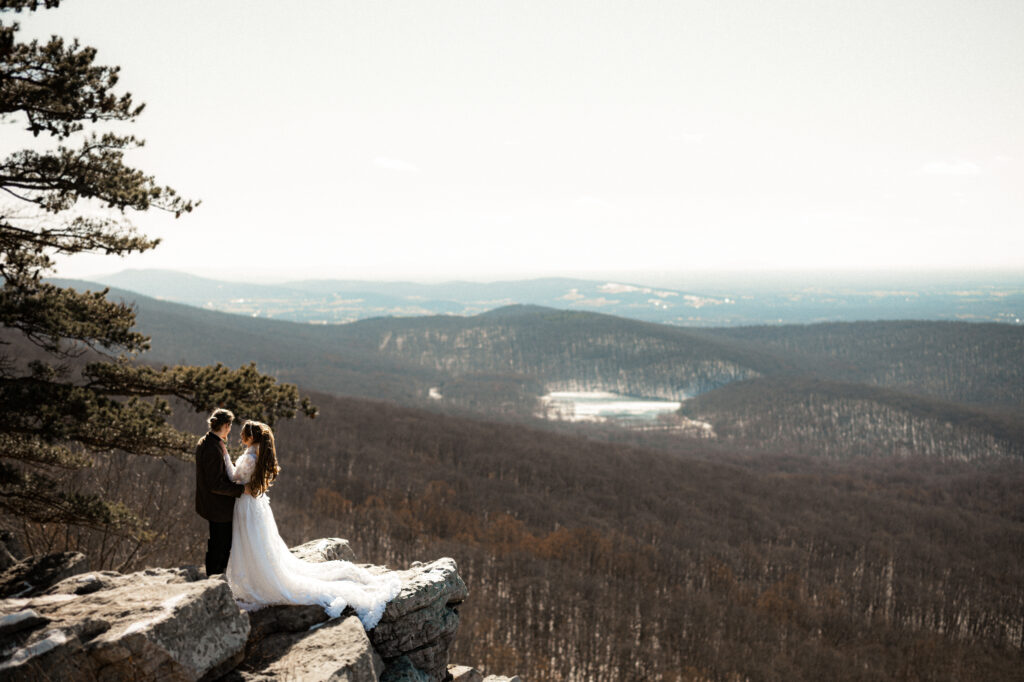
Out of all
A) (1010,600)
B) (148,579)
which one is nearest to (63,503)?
(148,579)

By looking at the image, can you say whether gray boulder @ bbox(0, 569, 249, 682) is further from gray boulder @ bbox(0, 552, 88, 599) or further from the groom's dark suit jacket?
the groom's dark suit jacket

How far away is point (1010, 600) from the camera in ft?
288

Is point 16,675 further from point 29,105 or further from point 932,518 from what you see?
point 932,518

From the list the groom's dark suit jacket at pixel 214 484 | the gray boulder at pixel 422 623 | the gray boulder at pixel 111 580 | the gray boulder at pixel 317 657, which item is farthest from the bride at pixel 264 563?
the gray boulder at pixel 111 580

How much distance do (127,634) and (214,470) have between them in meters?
3.22

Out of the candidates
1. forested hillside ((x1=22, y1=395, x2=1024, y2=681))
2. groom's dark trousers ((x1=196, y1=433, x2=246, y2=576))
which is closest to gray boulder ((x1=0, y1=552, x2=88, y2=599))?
groom's dark trousers ((x1=196, y1=433, x2=246, y2=576))

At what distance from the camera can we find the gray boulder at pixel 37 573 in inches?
430

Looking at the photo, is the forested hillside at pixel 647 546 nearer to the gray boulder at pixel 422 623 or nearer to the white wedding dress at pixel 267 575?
the white wedding dress at pixel 267 575

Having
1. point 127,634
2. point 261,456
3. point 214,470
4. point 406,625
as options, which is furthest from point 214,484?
point 406,625

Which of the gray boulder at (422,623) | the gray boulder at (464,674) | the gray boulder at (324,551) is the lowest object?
the gray boulder at (464,674)

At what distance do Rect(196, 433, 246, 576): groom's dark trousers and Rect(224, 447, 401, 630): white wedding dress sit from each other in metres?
0.15

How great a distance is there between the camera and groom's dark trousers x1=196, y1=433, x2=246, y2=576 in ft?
37.5

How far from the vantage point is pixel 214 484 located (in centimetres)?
1145

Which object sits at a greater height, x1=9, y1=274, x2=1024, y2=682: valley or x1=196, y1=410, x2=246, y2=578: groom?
x1=196, y1=410, x2=246, y2=578: groom
